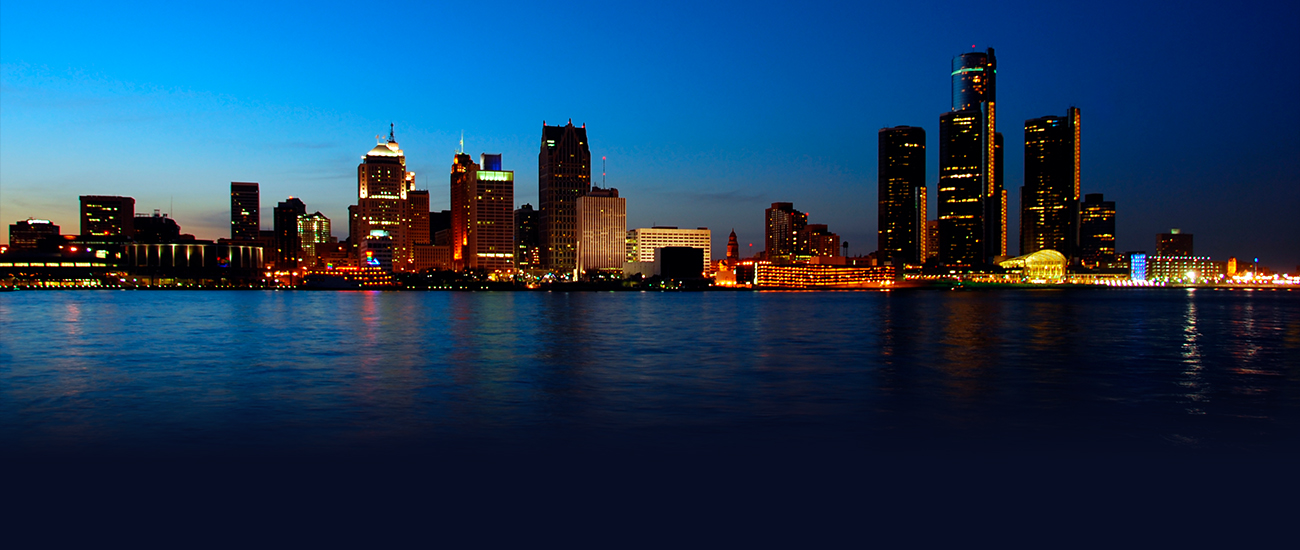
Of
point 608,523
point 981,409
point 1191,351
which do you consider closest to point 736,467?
point 608,523

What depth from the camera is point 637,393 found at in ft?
82.0

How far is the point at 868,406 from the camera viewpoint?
73.4ft

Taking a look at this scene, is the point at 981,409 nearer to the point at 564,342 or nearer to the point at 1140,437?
the point at 1140,437

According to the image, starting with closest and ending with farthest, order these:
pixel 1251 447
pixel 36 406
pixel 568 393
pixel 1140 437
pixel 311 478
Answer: pixel 311 478
pixel 1251 447
pixel 1140 437
pixel 36 406
pixel 568 393

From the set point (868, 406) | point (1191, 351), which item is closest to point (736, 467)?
point (868, 406)

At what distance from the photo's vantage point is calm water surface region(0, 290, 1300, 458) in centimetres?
1742

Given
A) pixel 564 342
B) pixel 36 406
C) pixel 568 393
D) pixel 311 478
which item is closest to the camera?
pixel 311 478

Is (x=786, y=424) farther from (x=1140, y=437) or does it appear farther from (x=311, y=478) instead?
(x=311, y=478)

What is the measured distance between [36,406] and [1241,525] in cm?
2793

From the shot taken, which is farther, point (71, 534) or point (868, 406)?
point (868, 406)

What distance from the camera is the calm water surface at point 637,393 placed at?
17.4 metres

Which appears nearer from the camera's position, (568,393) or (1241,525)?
(1241,525)

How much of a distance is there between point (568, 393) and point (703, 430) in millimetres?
7909

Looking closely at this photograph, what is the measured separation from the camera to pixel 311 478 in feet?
44.2
